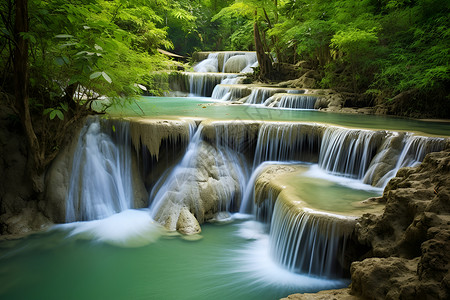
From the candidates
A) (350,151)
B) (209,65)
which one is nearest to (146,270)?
(350,151)

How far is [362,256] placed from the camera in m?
4.19

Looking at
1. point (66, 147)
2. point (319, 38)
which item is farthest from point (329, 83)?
point (66, 147)

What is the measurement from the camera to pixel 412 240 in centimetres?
337

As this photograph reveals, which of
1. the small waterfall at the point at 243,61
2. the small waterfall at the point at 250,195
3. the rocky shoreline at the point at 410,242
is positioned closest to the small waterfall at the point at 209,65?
the small waterfall at the point at 243,61

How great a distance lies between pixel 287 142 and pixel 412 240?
4.73 m

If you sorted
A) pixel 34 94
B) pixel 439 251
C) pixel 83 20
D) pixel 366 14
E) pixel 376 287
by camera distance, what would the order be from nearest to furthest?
1. pixel 439 251
2. pixel 376 287
3. pixel 83 20
4. pixel 34 94
5. pixel 366 14

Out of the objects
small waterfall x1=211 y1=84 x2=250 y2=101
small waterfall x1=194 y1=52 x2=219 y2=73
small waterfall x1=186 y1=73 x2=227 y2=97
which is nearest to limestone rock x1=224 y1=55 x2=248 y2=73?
small waterfall x1=194 y1=52 x2=219 y2=73

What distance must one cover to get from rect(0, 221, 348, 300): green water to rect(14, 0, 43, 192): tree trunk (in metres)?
1.32

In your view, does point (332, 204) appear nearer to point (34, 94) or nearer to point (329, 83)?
point (34, 94)

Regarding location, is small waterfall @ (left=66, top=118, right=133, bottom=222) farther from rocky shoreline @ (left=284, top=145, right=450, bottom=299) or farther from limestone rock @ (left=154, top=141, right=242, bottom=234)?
rocky shoreline @ (left=284, top=145, right=450, bottom=299)

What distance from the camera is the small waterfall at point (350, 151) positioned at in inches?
264

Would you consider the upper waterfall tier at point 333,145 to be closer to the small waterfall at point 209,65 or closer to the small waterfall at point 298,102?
the small waterfall at point 298,102

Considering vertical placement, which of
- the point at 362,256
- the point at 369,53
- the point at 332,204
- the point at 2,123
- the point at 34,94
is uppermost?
the point at 369,53

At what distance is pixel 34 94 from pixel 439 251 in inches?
272
